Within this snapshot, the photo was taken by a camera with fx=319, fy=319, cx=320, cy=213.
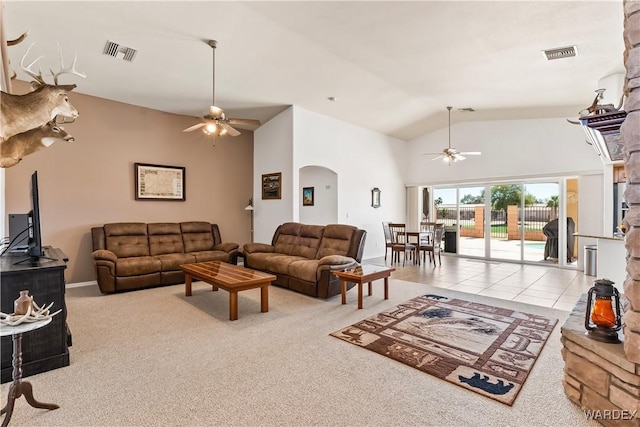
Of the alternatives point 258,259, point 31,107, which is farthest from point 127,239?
point 31,107

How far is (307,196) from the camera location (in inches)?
342

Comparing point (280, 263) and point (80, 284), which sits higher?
point (280, 263)

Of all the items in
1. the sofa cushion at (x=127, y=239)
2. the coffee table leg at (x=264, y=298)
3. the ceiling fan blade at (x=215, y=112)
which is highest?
the ceiling fan blade at (x=215, y=112)

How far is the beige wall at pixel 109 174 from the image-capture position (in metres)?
4.95

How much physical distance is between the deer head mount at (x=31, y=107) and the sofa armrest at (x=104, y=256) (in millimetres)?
→ 3117

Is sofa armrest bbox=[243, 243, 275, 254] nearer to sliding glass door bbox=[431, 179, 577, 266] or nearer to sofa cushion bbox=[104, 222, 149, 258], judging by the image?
sofa cushion bbox=[104, 222, 149, 258]

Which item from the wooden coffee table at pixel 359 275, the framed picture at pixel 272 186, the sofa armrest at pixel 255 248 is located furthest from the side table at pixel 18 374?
the framed picture at pixel 272 186

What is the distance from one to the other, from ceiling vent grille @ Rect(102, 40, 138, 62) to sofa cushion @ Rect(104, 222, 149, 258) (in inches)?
105

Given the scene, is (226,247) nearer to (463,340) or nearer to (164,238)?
(164,238)

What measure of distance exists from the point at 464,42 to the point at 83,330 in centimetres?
552

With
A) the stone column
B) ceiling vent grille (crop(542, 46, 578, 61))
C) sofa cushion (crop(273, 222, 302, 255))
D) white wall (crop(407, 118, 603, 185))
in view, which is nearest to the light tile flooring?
sofa cushion (crop(273, 222, 302, 255))

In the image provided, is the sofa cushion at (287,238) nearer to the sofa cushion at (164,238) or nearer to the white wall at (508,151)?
the sofa cushion at (164,238)

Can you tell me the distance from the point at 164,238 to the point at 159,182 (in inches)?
42.7

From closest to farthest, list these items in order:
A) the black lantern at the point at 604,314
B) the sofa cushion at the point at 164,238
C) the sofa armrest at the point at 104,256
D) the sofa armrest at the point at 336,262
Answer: the black lantern at the point at 604,314 < the sofa armrest at the point at 336,262 < the sofa armrest at the point at 104,256 < the sofa cushion at the point at 164,238
